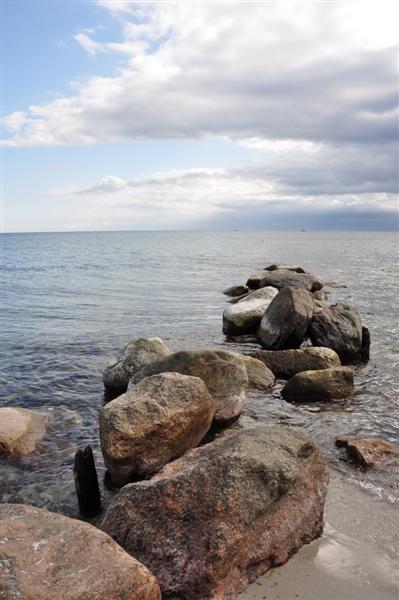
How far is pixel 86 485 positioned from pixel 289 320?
921 cm

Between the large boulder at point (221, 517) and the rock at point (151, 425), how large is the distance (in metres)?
1.32

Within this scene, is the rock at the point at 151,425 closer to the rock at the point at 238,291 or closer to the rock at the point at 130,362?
the rock at the point at 130,362

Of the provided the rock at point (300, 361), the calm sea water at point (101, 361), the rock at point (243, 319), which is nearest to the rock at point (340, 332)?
the calm sea water at point (101, 361)

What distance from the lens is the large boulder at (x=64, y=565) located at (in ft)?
12.0

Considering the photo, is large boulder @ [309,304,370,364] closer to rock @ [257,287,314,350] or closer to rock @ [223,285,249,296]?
rock @ [257,287,314,350]

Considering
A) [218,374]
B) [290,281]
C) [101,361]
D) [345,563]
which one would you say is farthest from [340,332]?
[290,281]

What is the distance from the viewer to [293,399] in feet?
34.5

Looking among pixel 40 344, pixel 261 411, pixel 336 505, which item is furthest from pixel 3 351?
pixel 336 505

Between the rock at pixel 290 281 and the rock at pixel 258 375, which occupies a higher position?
the rock at pixel 290 281

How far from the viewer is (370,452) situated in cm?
764

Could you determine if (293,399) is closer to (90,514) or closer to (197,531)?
(90,514)

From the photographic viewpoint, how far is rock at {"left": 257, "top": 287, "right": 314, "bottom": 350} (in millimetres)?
14344

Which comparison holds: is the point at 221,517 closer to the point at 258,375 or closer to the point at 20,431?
the point at 20,431

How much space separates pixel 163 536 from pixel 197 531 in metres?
0.34
